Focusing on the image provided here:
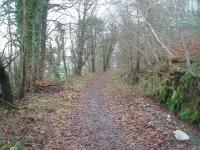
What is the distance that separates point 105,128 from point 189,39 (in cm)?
698

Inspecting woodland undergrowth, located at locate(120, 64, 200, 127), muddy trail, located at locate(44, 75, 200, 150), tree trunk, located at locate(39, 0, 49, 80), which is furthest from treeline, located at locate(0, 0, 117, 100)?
woodland undergrowth, located at locate(120, 64, 200, 127)

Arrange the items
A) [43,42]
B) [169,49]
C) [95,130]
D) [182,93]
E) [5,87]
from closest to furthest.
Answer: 1. [95,130]
2. [5,87]
3. [182,93]
4. [169,49]
5. [43,42]

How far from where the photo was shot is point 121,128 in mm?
10711

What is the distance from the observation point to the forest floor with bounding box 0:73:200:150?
30.2 ft

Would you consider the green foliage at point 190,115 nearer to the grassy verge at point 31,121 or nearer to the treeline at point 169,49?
the treeline at point 169,49

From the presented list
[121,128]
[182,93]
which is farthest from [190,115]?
[121,128]

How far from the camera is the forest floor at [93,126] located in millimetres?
9195

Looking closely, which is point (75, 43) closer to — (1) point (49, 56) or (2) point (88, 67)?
(1) point (49, 56)

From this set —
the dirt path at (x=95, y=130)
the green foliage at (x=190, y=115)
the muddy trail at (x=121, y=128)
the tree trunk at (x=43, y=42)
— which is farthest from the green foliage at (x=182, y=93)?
the tree trunk at (x=43, y=42)

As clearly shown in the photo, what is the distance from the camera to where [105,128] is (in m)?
10.7

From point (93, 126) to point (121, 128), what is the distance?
1.02 m

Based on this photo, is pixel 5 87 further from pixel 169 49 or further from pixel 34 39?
pixel 169 49

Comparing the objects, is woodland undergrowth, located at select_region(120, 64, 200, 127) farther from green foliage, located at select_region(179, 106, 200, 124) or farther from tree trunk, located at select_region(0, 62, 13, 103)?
tree trunk, located at select_region(0, 62, 13, 103)

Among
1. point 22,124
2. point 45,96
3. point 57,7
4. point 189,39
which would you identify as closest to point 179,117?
point 189,39
